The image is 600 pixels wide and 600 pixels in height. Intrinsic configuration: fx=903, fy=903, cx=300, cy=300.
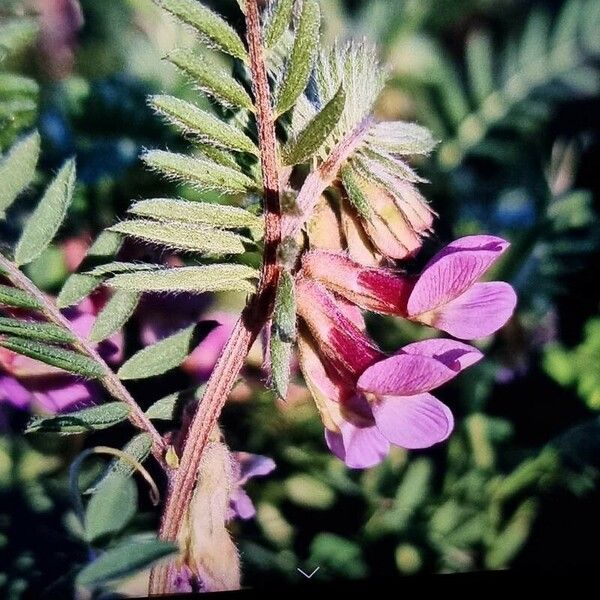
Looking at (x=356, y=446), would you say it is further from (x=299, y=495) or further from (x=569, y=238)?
(x=569, y=238)

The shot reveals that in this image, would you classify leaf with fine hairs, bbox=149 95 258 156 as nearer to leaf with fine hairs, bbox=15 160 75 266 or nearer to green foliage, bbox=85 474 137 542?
leaf with fine hairs, bbox=15 160 75 266

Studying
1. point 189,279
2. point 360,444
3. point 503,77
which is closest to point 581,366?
point 503,77

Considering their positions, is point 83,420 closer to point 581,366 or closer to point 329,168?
point 329,168

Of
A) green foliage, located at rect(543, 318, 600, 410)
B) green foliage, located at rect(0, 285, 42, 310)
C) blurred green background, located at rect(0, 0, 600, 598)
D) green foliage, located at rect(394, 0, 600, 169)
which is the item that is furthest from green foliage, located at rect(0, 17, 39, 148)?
green foliage, located at rect(543, 318, 600, 410)

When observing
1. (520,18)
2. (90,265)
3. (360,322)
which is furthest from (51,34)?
(520,18)

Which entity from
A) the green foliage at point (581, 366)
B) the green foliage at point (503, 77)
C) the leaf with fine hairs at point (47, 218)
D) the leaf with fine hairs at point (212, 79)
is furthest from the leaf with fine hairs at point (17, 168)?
the green foliage at point (581, 366)

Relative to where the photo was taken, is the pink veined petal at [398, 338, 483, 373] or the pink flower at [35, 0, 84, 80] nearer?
the pink veined petal at [398, 338, 483, 373]
